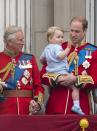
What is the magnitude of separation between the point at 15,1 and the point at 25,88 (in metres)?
1.91

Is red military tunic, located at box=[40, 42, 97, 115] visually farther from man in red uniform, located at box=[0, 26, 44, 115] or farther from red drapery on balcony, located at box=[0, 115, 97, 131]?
red drapery on balcony, located at box=[0, 115, 97, 131]

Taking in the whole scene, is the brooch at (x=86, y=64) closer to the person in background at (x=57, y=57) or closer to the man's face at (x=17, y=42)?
the person in background at (x=57, y=57)

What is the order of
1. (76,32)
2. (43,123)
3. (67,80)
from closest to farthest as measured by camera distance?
(43,123) → (67,80) → (76,32)

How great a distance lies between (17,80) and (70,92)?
510 millimetres

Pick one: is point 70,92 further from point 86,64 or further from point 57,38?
point 57,38

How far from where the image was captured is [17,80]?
735 centimetres

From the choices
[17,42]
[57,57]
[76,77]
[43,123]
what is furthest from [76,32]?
[43,123]

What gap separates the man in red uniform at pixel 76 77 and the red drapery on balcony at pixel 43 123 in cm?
51

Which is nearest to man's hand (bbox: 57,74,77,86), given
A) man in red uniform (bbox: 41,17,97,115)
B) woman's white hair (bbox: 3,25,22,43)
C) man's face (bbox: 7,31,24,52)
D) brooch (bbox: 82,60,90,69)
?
man in red uniform (bbox: 41,17,97,115)

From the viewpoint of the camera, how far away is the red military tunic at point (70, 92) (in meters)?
7.36

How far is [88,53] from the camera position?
7.44 meters

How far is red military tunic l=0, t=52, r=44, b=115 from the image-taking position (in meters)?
7.29

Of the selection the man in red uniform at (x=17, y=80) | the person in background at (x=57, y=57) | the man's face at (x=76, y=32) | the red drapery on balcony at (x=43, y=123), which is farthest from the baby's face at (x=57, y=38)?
the red drapery on balcony at (x=43, y=123)

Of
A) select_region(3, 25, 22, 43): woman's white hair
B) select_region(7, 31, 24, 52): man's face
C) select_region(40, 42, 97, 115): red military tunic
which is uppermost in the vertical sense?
select_region(3, 25, 22, 43): woman's white hair
